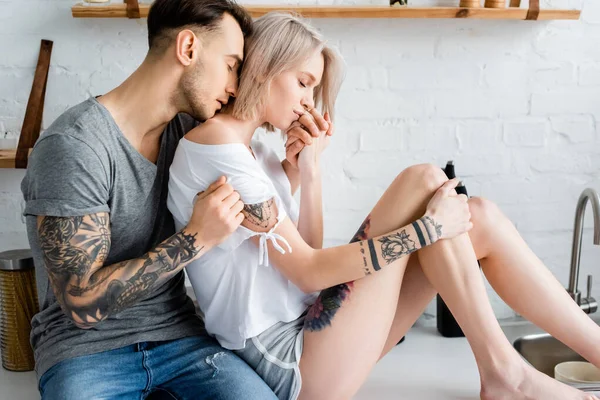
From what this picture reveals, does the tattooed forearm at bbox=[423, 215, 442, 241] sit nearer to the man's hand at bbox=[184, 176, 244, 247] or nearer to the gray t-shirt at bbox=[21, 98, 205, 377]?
the man's hand at bbox=[184, 176, 244, 247]

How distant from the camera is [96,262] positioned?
136cm

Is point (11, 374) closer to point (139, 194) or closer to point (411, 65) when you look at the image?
point (139, 194)

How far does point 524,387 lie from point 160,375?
765 millimetres

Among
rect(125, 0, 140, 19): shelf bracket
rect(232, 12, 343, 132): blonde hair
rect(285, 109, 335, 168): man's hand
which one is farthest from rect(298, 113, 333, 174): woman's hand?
rect(125, 0, 140, 19): shelf bracket

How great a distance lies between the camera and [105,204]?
1400 millimetres

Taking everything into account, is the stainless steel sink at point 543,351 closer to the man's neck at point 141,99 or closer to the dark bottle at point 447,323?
the dark bottle at point 447,323

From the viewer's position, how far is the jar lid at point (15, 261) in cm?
182

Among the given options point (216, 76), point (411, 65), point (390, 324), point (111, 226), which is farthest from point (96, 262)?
point (411, 65)

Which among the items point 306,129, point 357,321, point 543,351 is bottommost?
point 543,351

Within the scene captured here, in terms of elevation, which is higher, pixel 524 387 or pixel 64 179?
pixel 64 179

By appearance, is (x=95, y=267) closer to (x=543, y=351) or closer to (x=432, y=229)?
(x=432, y=229)

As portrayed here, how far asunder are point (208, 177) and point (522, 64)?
1.17 meters

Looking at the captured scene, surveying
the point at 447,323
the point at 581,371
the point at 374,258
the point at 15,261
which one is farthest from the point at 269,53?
the point at 581,371

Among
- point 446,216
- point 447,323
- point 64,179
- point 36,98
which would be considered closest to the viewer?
point 64,179
